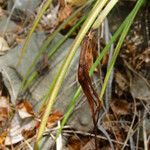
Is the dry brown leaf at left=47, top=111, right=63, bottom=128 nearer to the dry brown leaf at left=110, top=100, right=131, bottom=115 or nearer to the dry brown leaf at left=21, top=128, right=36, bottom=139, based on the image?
the dry brown leaf at left=21, top=128, right=36, bottom=139

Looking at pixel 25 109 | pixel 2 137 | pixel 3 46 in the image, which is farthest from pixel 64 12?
pixel 2 137

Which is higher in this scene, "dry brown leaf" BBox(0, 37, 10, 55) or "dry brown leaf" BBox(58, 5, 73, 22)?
"dry brown leaf" BBox(0, 37, 10, 55)

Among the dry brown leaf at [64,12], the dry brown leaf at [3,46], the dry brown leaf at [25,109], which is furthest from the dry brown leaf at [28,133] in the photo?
the dry brown leaf at [64,12]

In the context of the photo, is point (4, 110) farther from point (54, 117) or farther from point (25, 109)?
point (54, 117)

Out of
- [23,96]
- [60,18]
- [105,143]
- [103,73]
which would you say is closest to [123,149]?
[105,143]

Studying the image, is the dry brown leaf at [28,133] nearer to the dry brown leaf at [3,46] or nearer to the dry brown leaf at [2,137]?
the dry brown leaf at [2,137]

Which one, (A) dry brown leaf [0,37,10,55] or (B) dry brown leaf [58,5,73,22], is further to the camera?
(B) dry brown leaf [58,5,73,22]

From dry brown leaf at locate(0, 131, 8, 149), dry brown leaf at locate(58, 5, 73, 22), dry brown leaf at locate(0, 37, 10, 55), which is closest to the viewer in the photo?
dry brown leaf at locate(0, 131, 8, 149)

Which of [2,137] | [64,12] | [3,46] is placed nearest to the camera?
[2,137]

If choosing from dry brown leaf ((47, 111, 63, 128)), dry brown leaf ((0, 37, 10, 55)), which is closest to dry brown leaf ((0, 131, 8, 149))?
dry brown leaf ((47, 111, 63, 128))

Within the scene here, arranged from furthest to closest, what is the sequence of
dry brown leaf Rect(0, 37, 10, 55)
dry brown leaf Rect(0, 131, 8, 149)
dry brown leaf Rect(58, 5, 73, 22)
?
dry brown leaf Rect(58, 5, 73, 22) → dry brown leaf Rect(0, 37, 10, 55) → dry brown leaf Rect(0, 131, 8, 149)
